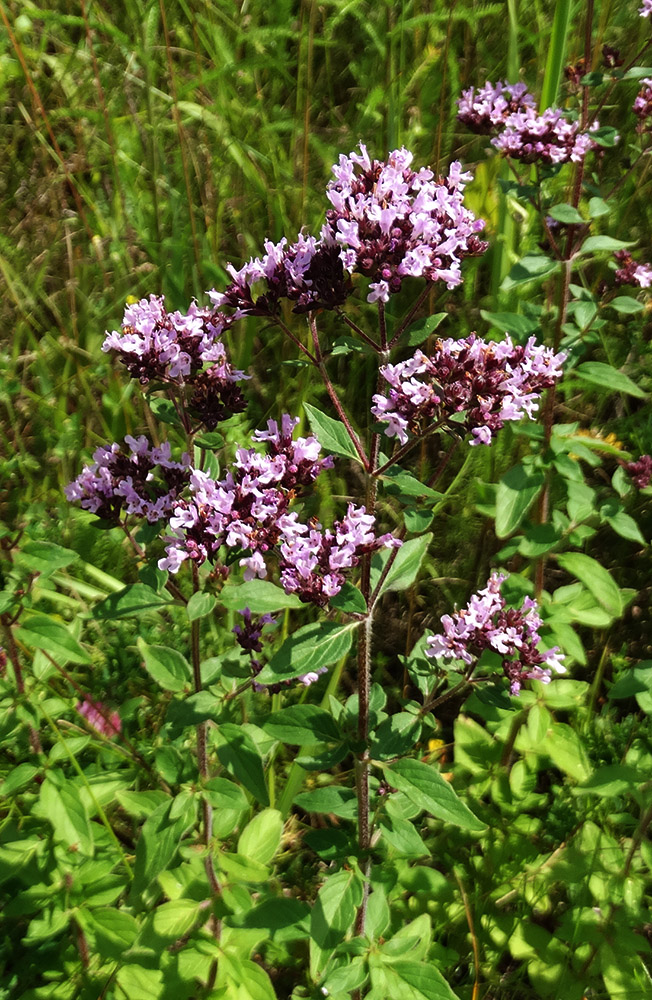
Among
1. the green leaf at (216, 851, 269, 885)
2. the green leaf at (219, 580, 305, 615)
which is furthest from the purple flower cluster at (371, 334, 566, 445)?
the green leaf at (216, 851, 269, 885)

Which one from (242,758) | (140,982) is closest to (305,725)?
(242,758)

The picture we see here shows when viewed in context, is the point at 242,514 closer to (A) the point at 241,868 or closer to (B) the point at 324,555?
(B) the point at 324,555

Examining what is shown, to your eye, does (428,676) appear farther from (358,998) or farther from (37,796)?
(37,796)

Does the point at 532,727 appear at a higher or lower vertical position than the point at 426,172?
lower

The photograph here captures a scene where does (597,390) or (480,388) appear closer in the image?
(480,388)

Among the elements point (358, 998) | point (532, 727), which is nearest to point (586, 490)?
point (532, 727)

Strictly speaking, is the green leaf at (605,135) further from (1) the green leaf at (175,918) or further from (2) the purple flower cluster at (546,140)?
(1) the green leaf at (175,918)

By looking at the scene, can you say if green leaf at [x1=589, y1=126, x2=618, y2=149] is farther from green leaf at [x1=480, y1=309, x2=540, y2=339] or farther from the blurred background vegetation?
green leaf at [x1=480, y1=309, x2=540, y2=339]
